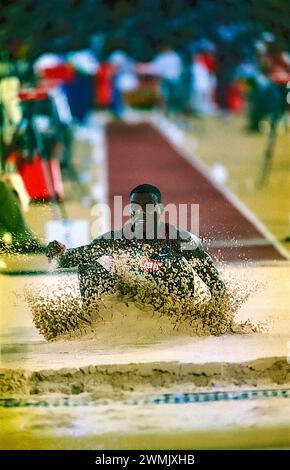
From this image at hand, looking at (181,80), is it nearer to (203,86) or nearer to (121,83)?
(203,86)

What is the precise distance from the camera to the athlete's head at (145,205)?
7.28 meters

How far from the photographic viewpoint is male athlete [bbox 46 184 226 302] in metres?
7.42

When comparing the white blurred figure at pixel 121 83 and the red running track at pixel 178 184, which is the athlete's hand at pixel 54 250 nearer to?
the red running track at pixel 178 184

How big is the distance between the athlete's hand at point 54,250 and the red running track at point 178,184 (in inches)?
43.3

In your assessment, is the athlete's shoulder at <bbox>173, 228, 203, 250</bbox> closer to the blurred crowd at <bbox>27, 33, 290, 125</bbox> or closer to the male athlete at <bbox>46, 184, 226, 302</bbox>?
the male athlete at <bbox>46, 184, 226, 302</bbox>

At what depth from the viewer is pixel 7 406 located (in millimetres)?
6750

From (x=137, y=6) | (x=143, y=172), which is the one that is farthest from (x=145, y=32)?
(x=137, y=6)

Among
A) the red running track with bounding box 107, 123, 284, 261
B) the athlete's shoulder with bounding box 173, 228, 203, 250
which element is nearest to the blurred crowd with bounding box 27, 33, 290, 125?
the red running track with bounding box 107, 123, 284, 261

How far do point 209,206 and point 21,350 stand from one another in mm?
6309

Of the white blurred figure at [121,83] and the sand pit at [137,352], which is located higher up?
the white blurred figure at [121,83]

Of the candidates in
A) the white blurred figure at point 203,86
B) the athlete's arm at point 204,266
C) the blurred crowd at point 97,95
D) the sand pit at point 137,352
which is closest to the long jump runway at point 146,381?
the sand pit at point 137,352

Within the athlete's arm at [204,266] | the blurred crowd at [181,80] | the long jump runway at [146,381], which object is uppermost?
the blurred crowd at [181,80]

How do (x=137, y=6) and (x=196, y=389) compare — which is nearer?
(x=196, y=389)
